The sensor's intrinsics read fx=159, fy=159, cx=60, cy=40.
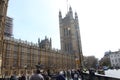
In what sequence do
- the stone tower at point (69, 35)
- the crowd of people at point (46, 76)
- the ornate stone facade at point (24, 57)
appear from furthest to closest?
the stone tower at point (69, 35), the ornate stone facade at point (24, 57), the crowd of people at point (46, 76)

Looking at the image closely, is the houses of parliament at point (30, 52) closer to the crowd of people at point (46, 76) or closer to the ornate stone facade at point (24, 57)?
the ornate stone facade at point (24, 57)

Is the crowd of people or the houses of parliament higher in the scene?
the houses of parliament

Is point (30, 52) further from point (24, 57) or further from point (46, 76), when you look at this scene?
point (46, 76)

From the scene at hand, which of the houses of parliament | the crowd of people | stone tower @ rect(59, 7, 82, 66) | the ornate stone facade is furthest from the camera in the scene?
stone tower @ rect(59, 7, 82, 66)

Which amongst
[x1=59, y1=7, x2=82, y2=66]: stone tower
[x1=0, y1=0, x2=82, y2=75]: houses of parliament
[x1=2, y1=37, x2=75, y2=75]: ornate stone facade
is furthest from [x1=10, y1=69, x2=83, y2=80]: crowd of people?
[x1=59, y1=7, x2=82, y2=66]: stone tower

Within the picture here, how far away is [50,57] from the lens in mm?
78938

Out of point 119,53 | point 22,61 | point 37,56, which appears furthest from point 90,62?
point 22,61

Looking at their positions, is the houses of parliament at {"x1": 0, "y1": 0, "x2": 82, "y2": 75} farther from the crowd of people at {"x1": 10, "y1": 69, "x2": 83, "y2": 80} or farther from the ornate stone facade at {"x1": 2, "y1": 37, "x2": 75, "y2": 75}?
the crowd of people at {"x1": 10, "y1": 69, "x2": 83, "y2": 80}

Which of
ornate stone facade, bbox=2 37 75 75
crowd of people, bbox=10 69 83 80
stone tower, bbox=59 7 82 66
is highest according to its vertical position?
stone tower, bbox=59 7 82 66

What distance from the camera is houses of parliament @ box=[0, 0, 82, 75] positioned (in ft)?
142

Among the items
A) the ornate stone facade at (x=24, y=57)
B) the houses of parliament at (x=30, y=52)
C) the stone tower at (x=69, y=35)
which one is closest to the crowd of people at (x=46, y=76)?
the houses of parliament at (x=30, y=52)

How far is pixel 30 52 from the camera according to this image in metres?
65.0

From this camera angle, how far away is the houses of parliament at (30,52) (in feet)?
142

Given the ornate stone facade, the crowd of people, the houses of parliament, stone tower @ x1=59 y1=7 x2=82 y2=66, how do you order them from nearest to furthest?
1. the crowd of people
2. the houses of parliament
3. the ornate stone facade
4. stone tower @ x1=59 y1=7 x2=82 y2=66
